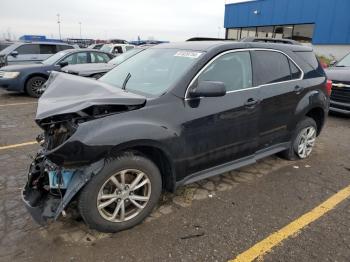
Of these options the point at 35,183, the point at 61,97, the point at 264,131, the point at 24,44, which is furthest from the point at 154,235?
the point at 24,44

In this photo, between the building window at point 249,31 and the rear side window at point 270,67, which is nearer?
the rear side window at point 270,67

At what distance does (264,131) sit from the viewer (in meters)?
3.84

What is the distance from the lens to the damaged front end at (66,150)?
248cm

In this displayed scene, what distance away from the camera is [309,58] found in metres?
4.54

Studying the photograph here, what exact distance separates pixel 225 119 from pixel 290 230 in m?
1.29

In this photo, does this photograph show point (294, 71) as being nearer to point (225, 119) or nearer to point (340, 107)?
point (225, 119)

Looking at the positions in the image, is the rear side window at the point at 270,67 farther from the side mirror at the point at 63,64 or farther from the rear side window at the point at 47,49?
the rear side window at the point at 47,49

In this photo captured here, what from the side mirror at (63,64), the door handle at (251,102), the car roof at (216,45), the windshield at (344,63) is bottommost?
the side mirror at (63,64)

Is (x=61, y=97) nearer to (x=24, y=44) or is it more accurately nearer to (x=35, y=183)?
(x=35, y=183)

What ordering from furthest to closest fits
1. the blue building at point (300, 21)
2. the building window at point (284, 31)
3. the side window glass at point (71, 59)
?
the building window at point (284, 31) < the blue building at point (300, 21) < the side window glass at point (71, 59)

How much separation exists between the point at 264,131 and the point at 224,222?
1.36m

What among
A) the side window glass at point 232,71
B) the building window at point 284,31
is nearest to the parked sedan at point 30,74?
the side window glass at point 232,71

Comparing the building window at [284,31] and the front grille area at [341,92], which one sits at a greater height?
the building window at [284,31]

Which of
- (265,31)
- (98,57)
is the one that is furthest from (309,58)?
(265,31)
